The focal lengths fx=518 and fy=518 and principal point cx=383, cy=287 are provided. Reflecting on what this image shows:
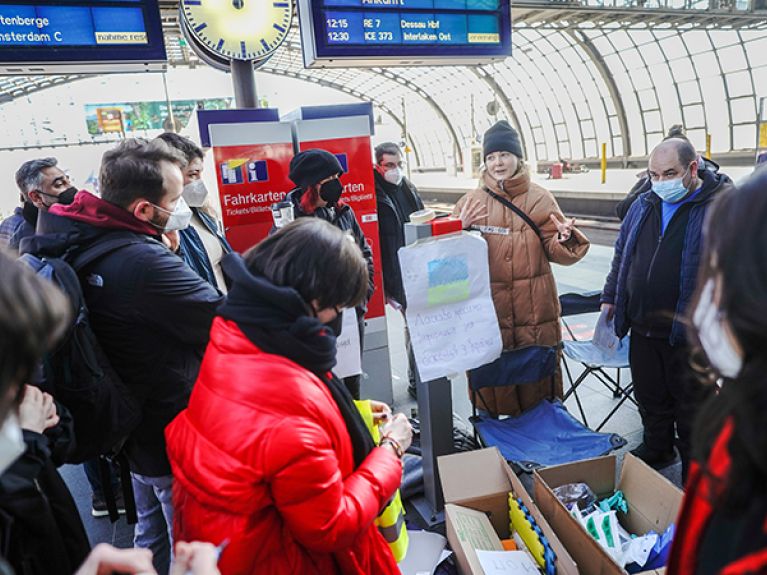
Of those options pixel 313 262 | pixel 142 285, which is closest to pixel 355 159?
pixel 142 285

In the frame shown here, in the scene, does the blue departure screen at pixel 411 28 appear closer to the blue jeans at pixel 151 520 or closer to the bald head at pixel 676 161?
the bald head at pixel 676 161

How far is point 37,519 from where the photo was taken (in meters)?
1.05

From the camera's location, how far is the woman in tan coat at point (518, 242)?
2732 mm

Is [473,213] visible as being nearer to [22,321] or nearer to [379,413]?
[379,413]

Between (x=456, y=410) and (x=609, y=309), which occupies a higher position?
(x=609, y=309)

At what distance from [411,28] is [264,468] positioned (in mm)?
3631

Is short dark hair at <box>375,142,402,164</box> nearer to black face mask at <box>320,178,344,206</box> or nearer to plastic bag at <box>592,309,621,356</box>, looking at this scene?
black face mask at <box>320,178,344,206</box>

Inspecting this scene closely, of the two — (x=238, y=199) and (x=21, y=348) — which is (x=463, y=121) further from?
(x=21, y=348)

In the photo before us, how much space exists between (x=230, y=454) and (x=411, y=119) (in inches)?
1486

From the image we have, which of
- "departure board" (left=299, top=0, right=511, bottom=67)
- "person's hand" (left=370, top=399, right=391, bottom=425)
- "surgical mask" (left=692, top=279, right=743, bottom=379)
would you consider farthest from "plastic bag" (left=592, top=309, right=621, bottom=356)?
"departure board" (left=299, top=0, right=511, bottom=67)

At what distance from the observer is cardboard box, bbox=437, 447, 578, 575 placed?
6.40ft

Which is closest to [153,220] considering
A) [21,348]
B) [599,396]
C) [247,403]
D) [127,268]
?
[127,268]

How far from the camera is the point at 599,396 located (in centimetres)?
368

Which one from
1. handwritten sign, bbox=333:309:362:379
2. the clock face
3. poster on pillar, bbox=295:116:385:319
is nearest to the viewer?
handwritten sign, bbox=333:309:362:379
